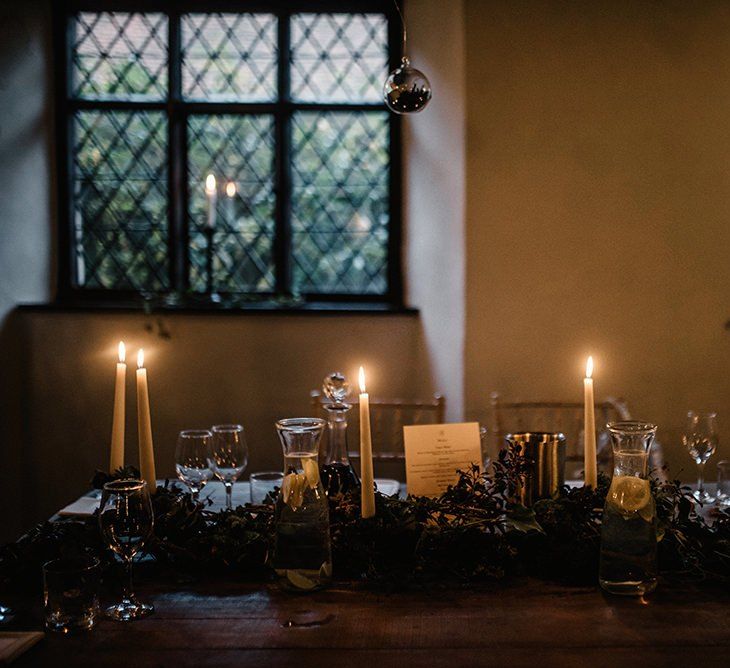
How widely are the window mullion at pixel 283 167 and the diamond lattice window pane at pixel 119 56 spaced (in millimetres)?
515

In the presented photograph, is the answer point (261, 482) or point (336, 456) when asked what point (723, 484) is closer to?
point (336, 456)

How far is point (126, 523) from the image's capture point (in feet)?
4.05

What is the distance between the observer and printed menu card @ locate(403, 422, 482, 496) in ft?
5.22

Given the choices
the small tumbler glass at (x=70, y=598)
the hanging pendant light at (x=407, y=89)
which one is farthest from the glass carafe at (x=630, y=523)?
the hanging pendant light at (x=407, y=89)

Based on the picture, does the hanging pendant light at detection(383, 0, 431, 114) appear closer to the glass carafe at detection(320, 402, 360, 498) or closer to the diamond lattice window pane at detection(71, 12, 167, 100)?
the glass carafe at detection(320, 402, 360, 498)

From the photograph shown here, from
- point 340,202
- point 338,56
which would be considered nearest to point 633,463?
point 340,202

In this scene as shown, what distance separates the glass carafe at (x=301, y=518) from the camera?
1.32m

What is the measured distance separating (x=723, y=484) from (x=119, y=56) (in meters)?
3.02

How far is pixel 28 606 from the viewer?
129 cm

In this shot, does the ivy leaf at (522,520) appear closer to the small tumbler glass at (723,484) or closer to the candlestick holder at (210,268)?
the small tumbler glass at (723,484)

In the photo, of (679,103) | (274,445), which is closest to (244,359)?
(274,445)

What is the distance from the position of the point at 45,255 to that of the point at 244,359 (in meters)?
1.01

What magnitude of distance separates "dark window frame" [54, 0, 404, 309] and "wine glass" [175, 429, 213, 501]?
191 centimetres

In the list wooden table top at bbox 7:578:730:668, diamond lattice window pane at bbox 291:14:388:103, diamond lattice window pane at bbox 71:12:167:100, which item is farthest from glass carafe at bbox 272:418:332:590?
diamond lattice window pane at bbox 71:12:167:100
